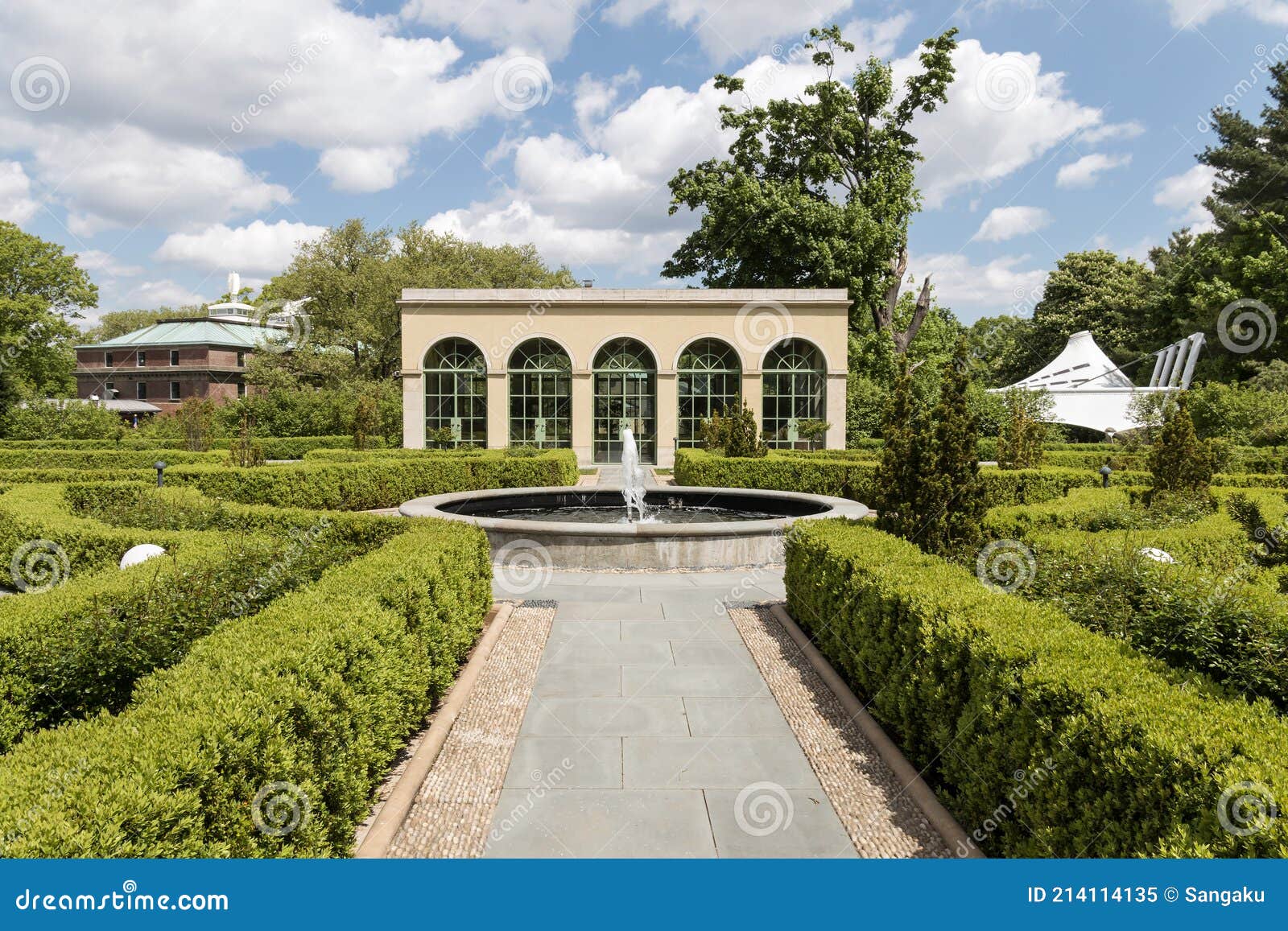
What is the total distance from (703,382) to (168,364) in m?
42.5

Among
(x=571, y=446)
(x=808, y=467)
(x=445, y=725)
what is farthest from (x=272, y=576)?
(x=571, y=446)

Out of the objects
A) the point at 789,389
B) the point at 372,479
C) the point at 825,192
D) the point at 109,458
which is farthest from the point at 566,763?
the point at 825,192

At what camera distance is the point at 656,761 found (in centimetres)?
502

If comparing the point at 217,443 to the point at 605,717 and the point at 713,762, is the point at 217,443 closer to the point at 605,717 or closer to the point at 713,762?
the point at 605,717

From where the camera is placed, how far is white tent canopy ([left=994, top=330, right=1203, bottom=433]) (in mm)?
33438

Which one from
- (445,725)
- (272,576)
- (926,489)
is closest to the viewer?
(445,725)

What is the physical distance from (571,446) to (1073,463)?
17740mm

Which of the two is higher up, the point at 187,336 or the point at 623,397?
the point at 187,336

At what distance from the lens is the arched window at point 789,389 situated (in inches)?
1208

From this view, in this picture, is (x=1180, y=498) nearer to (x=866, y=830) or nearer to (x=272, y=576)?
(x=866, y=830)

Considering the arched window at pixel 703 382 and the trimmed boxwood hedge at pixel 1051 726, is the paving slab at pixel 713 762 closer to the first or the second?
the trimmed boxwood hedge at pixel 1051 726

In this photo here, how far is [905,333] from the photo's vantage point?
36.9 m

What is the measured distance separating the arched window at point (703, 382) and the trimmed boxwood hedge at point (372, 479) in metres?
9.53

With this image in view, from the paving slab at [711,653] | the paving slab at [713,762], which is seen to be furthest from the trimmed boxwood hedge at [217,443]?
the paving slab at [713,762]
